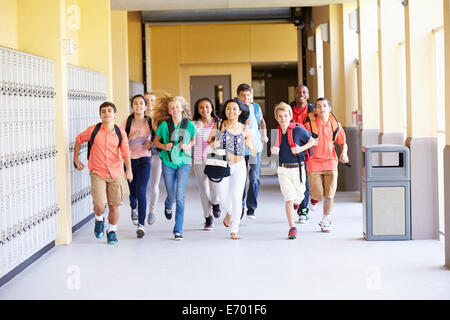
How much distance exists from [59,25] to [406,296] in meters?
4.37

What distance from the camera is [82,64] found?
10.1m

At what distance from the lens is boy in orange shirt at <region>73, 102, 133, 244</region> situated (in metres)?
7.32

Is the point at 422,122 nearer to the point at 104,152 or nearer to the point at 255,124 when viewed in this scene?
the point at 255,124

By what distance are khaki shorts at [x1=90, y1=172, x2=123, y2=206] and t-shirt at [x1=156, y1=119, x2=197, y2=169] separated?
570mm

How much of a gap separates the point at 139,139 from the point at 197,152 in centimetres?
69

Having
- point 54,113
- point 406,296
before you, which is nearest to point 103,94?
point 54,113

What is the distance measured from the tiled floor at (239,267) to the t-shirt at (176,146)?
2.80 ft

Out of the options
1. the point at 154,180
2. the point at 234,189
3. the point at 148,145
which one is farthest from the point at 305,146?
the point at 154,180

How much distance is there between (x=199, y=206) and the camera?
1066 centimetres

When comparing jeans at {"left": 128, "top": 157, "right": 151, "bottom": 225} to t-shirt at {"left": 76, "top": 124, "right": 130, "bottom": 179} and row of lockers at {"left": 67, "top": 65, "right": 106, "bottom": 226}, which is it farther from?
row of lockers at {"left": 67, "top": 65, "right": 106, "bottom": 226}

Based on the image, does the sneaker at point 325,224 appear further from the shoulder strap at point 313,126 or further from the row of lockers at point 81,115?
the row of lockers at point 81,115

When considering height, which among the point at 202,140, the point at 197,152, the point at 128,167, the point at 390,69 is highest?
the point at 390,69

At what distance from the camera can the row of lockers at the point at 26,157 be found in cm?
561

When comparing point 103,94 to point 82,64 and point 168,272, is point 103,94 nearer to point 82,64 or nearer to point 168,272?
point 82,64
